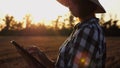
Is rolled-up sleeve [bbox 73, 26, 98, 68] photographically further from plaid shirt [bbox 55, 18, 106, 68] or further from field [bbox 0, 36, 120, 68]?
field [bbox 0, 36, 120, 68]

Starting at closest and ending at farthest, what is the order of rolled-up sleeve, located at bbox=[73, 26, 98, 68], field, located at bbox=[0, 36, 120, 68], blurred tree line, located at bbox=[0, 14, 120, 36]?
rolled-up sleeve, located at bbox=[73, 26, 98, 68] < field, located at bbox=[0, 36, 120, 68] < blurred tree line, located at bbox=[0, 14, 120, 36]

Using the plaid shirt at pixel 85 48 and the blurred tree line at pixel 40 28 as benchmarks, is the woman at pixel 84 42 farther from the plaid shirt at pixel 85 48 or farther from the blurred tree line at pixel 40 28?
the blurred tree line at pixel 40 28

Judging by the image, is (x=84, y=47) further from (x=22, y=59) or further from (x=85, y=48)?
(x=22, y=59)

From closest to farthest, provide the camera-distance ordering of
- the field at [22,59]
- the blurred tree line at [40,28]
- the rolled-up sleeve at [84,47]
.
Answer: the rolled-up sleeve at [84,47] → the field at [22,59] → the blurred tree line at [40,28]

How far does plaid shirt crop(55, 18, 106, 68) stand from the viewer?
3.40 m

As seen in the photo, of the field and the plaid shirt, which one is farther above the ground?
the plaid shirt

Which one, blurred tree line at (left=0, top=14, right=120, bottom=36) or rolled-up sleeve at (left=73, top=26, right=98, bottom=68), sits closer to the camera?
rolled-up sleeve at (left=73, top=26, right=98, bottom=68)

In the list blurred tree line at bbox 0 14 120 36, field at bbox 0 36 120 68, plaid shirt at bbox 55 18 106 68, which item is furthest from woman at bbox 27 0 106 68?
blurred tree line at bbox 0 14 120 36

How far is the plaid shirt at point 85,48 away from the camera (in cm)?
340

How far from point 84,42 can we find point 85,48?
0.05 metres

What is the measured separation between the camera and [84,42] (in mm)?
3396

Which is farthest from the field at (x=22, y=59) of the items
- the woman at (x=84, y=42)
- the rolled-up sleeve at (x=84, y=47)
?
the rolled-up sleeve at (x=84, y=47)

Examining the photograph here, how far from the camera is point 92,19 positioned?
3.62 m

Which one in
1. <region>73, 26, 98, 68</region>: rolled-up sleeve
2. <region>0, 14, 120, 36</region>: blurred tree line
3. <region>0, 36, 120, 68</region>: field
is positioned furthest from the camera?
<region>0, 14, 120, 36</region>: blurred tree line
